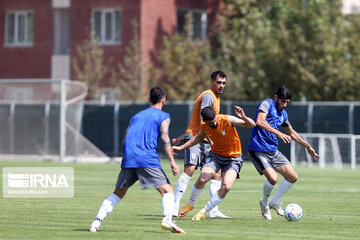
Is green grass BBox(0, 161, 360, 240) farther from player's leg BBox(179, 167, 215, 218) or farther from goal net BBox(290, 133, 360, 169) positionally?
goal net BBox(290, 133, 360, 169)

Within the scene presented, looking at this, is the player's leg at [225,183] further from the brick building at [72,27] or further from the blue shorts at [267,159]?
the brick building at [72,27]

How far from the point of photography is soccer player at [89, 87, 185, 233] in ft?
38.4

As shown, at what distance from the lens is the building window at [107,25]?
4638 centimetres

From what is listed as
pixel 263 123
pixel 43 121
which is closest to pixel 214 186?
pixel 263 123

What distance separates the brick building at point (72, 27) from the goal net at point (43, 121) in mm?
8914

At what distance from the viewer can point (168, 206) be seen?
1158 centimetres

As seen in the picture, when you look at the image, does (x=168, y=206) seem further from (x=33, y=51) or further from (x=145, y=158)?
(x=33, y=51)

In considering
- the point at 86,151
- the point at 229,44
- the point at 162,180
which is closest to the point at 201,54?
the point at 229,44

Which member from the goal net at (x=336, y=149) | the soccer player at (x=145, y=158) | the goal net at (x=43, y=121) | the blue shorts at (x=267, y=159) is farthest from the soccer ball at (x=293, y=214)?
the goal net at (x=43, y=121)

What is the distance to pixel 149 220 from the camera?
13.7m

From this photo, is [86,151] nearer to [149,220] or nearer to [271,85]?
[271,85]

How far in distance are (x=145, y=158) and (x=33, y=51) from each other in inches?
1474

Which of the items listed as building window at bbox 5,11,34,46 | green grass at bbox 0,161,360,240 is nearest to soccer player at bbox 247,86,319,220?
green grass at bbox 0,161,360,240

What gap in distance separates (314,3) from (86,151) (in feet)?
42.4
